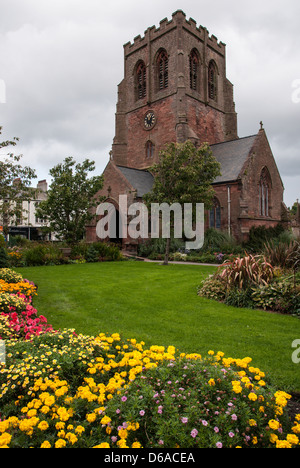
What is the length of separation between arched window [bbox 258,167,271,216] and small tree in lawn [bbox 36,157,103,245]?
47.3ft

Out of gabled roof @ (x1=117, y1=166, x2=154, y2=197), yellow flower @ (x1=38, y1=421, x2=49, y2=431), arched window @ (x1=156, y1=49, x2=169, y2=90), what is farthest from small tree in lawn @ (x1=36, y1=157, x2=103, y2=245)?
yellow flower @ (x1=38, y1=421, x2=49, y2=431)

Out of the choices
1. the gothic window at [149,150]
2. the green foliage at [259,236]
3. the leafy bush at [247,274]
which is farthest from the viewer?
the gothic window at [149,150]

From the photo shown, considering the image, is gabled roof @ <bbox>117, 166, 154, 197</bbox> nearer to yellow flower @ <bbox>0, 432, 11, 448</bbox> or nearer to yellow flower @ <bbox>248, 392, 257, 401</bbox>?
yellow flower @ <bbox>248, 392, 257, 401</bbox>

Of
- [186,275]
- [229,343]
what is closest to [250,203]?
[186,275]

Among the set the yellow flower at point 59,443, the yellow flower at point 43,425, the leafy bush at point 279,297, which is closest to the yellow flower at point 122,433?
the yellow flower at point 59,443

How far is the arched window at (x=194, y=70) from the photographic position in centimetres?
3234

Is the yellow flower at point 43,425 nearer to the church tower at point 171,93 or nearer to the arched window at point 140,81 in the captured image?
the church tower at point 171,93

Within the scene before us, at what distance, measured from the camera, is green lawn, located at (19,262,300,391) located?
5.21m

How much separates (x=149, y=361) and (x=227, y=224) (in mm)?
23319

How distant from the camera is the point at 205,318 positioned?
23.6 feet

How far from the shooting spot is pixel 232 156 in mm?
28062

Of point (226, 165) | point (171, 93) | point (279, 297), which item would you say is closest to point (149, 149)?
point (171, 93)

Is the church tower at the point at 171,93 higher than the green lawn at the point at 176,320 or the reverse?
higher
